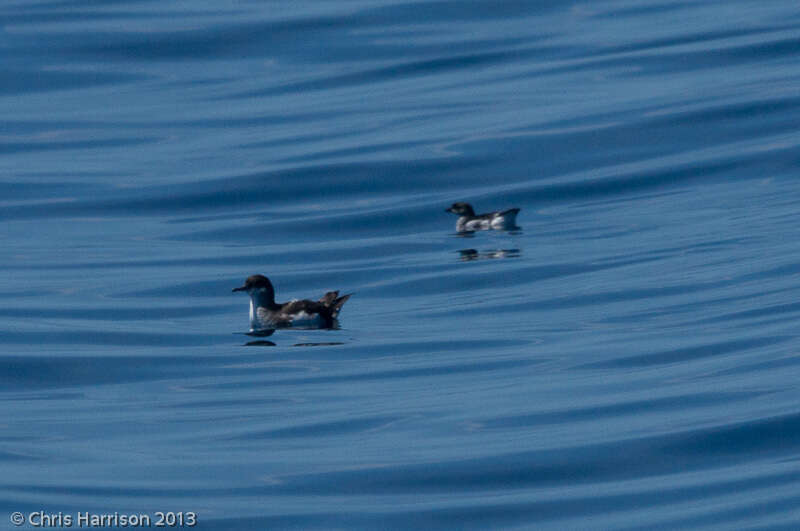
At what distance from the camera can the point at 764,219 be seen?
20.0m

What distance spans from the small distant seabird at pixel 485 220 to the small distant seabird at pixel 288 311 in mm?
5811

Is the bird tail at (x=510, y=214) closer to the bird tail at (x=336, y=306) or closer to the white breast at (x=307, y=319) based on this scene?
the bird tail at (x=336, y=306)

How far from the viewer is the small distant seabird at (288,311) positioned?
15.4 m

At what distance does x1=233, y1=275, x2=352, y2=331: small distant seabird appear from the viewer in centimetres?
1541

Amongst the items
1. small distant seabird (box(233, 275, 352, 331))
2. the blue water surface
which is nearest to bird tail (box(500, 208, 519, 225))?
the blue water surface

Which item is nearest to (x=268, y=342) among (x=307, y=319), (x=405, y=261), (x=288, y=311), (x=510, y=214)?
(x=307, y=319)

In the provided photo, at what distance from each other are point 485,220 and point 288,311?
20.2 feet

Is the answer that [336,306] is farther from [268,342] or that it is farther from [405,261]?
[405,261]

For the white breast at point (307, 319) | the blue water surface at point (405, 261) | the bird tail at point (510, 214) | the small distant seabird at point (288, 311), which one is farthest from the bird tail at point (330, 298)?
the bird tail at point (510, 214)

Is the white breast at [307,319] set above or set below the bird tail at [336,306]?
below

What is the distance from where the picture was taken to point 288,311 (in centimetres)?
1572

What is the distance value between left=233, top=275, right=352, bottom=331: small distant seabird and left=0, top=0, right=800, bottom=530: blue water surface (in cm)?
40

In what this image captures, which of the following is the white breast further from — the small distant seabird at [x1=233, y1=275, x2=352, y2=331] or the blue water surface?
the blue water surface

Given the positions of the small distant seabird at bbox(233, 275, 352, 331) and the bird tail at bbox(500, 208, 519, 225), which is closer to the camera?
the small distant seabird at bbox(233, 275, 352, 331)
